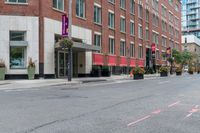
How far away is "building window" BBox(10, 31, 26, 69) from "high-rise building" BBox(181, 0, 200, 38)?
469 ft

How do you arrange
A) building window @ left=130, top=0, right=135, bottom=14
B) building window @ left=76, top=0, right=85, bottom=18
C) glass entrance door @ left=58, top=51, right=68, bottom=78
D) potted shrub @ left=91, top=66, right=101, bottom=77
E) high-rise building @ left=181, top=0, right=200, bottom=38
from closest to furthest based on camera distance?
glass entrance door @ left=58, top=51, right=68, bottom=78 → building window @ left=76, top=0, right=85, bottom=18 → potted shrub @ left=91, top=66, right=101, bottom=77 → building window @ left=130, top=0, right=135, bottom=14 → high-rise building @ left=181, top=0, right=200, bottom=38

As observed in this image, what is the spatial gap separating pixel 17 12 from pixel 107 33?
16030 mm

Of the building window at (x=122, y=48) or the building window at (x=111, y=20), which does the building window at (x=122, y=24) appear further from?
the building window at (x=111, y=20)

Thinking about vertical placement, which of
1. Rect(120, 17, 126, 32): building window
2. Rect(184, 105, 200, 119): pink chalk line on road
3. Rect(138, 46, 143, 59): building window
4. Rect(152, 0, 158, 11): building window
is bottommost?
Rect(184, 105, 200, 119): pink chalk line on road

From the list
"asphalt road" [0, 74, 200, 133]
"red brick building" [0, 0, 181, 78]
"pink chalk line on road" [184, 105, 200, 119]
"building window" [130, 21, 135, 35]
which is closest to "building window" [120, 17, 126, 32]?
"red brick building" [0, 0, 181, 78]

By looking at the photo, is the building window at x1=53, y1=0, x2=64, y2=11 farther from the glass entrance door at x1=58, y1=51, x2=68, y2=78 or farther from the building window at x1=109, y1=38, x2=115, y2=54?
the building window at x1=109, y1=38, x2=115, y2=54

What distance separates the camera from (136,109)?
12.4m

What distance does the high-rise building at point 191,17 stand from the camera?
16850cm

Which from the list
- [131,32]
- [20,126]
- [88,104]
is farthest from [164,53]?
[20,126]

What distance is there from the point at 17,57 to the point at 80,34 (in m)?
8.51

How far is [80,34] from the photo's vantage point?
1554 inches

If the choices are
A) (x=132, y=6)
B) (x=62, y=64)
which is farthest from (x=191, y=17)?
(x=62, y=64)

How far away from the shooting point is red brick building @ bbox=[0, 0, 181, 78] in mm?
32625

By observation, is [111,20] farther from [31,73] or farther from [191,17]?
[191,17]
